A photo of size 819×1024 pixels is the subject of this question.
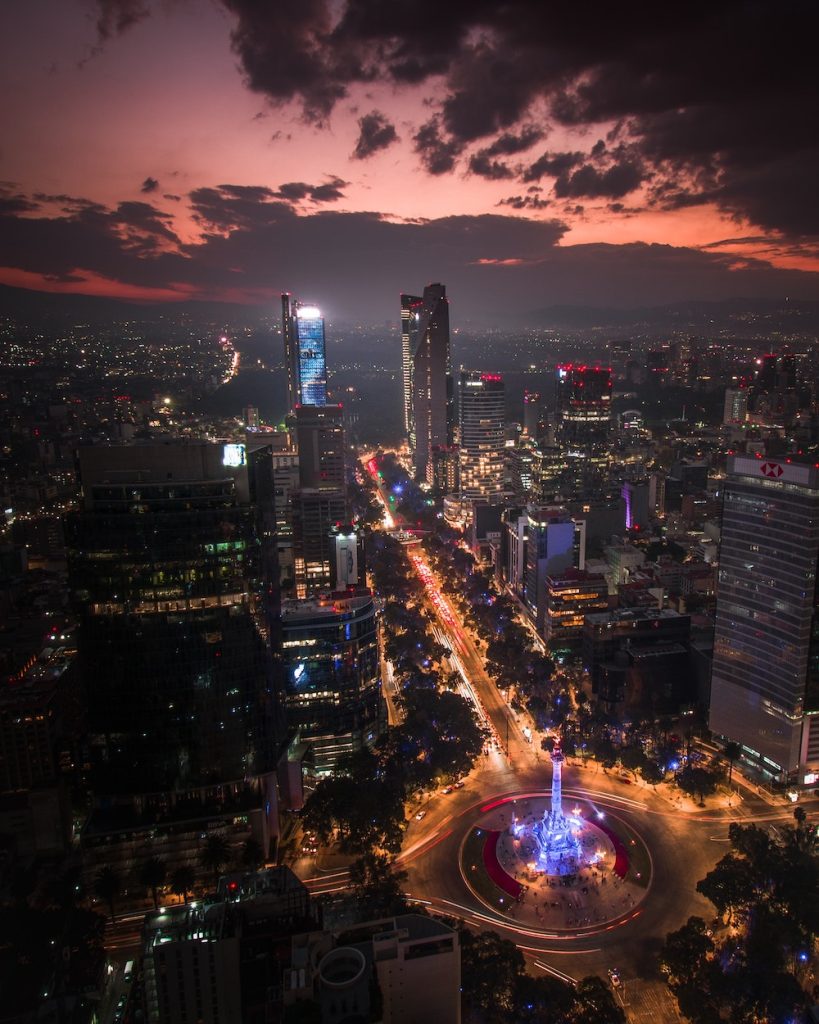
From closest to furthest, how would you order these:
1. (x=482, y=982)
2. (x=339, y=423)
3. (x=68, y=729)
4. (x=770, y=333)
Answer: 1. (x=482, y=982)
2. (x=68, y=729)
3. (x=339, y=423)
4. (x=770, y=333)

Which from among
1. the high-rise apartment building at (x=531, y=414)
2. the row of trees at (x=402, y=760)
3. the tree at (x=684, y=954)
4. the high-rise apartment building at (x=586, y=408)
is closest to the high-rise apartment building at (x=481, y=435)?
the high-rise apartment building at (x=586, y=408)

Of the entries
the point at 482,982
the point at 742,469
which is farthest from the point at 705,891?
the point at 742,469

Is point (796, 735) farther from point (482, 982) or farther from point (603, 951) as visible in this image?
point (482, 982)

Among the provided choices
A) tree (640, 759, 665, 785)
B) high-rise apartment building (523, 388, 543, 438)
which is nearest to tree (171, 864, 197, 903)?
tree (640, 759, 665, 785)

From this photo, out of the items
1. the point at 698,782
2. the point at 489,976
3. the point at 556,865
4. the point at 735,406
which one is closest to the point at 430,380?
the point at 735,406

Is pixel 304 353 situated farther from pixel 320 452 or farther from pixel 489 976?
pixel 489 976
